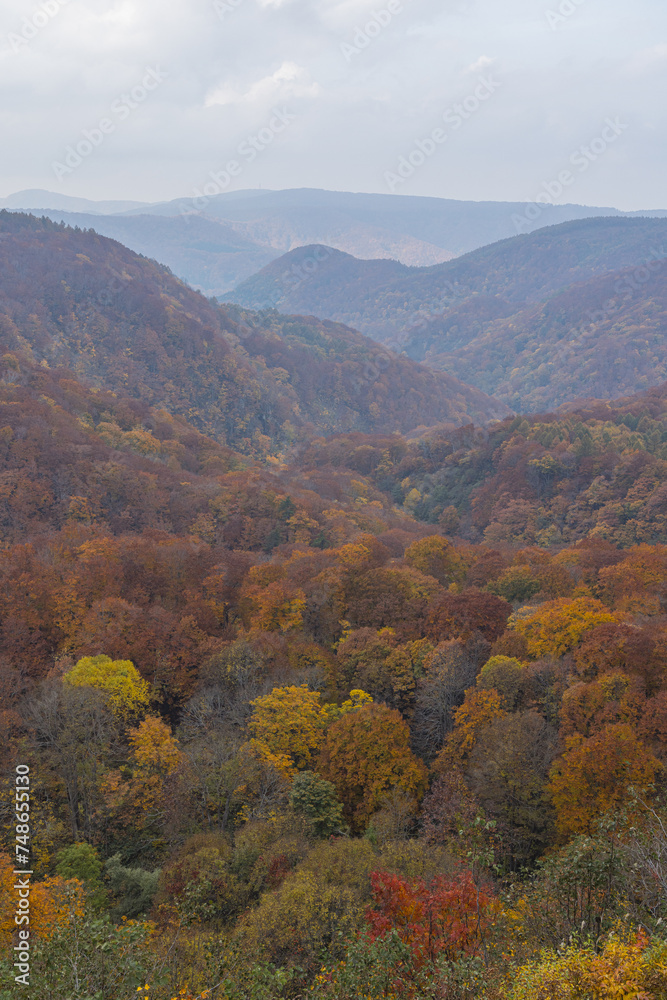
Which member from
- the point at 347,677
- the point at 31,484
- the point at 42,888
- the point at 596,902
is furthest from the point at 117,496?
the point at 596,902

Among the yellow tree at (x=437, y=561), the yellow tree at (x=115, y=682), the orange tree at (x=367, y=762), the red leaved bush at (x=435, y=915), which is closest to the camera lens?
the red leaved bush at (x=435, y=915)

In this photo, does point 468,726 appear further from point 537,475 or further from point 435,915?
point 537,475

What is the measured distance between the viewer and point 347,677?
33781 millimetres

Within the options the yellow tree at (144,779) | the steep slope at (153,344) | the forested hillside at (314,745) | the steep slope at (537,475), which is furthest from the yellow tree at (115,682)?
the steep slope at (153,344)

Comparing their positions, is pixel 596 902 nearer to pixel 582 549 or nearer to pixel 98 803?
pixel 98 803

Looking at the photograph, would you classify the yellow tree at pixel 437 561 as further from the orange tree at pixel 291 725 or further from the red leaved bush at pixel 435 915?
the red leaved bush at pixel 435 915

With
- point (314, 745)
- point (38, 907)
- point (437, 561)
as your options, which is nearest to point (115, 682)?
point (314, 745)

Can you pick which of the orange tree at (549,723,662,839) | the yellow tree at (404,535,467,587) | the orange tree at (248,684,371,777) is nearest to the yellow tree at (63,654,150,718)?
the orange tree at (248,684,371,777)

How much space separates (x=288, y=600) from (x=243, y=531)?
21040mm

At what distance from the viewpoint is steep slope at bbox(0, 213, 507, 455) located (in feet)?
410

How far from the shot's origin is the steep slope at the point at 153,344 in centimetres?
12500

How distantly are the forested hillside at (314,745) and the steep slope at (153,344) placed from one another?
198 feet

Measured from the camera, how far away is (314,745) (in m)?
28.2

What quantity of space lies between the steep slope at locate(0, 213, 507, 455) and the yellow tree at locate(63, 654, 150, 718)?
88222 millimetres
